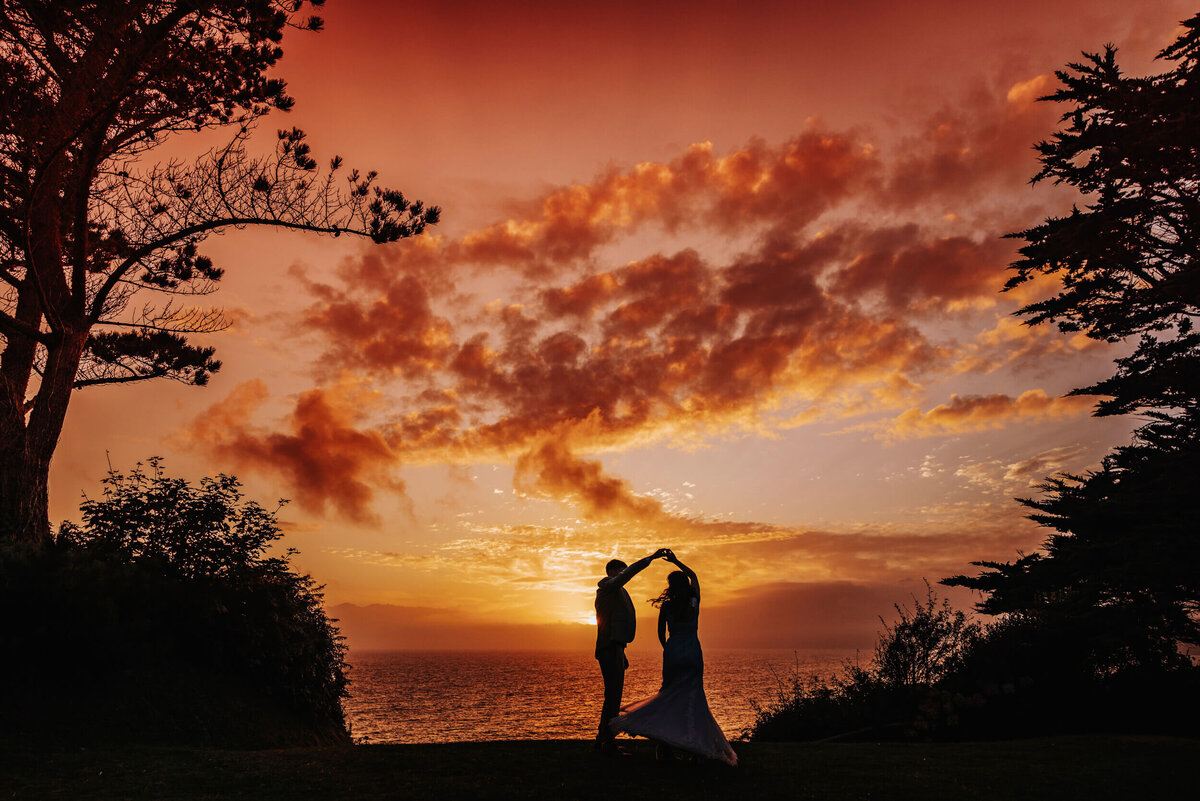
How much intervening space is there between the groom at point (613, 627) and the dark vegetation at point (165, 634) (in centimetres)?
802

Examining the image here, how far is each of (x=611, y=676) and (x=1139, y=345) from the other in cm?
1927

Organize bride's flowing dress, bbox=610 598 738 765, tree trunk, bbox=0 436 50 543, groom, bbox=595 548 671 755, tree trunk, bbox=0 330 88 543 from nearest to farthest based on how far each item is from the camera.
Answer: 1. bride's flowing dress, bbox=610 598 738 765
2. groom, bbox=595 548 671 755
3. tree trunk, bbox=0 436 50 543
4. tree trunk, bbox=0 330 88 543

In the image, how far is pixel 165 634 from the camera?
561 inches

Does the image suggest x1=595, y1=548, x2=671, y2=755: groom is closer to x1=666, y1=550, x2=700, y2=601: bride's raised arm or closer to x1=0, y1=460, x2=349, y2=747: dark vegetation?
x1=666, y1=550, x2=700, y2=601: bride's raised arm

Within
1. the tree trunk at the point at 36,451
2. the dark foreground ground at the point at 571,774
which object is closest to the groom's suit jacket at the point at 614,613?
the dark foreground ground at the point at 571,774

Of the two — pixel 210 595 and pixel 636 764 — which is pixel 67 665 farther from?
pixel 636 764

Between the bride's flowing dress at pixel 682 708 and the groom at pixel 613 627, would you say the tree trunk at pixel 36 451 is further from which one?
the bride's flowing dress at pixel 682 708

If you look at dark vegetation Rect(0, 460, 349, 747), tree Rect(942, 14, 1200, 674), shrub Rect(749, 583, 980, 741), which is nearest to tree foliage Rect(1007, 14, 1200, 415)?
tree Rect(942, 14, 1200, 674)

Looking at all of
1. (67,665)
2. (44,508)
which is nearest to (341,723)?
(67,665)

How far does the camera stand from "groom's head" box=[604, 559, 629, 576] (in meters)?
8.98

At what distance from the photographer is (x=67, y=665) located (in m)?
12.4

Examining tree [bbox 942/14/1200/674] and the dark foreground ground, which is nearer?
the dark foreground ground

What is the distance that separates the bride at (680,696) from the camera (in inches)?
328

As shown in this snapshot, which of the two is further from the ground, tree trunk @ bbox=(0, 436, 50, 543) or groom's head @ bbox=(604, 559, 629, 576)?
tree trunk @ bbox=(0, 436, 50, 543)
